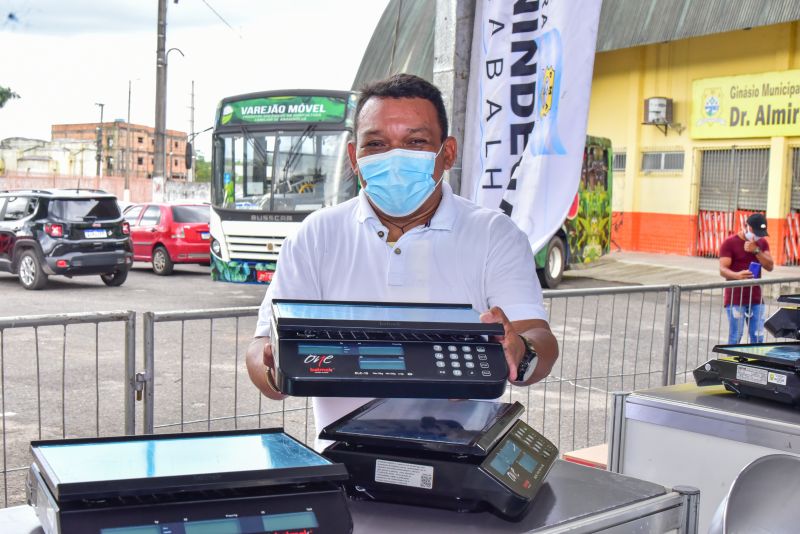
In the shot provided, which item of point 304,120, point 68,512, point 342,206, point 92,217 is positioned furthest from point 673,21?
point 68,512

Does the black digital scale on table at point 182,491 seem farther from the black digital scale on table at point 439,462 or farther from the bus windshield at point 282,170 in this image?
the bus windshield at point 282,170

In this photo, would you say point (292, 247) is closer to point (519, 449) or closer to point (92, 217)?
point (519, 449)

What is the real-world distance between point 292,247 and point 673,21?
70.2 feet

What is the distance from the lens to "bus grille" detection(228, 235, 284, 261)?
13.2m

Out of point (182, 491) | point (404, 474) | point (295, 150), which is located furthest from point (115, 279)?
point (182, 491)

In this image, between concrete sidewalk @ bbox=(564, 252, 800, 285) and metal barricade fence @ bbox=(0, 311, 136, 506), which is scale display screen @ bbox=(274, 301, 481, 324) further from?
concrete sidewalk @ bbox=(564, 252, 800, 285)

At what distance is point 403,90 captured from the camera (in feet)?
7.90

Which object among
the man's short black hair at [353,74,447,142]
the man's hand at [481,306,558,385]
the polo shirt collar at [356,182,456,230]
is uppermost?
the man's short black hair at [353,74,447,142]

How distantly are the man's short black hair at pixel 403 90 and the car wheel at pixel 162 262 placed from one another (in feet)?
56.5

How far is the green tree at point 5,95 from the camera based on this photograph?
26922mm

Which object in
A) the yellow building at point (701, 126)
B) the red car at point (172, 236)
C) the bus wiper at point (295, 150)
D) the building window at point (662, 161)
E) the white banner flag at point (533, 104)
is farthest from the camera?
the building window at point (662, 161)

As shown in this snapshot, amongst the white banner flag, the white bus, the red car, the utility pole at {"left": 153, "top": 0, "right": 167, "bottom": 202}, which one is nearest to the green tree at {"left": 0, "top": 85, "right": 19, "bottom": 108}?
the utility pole at {"left": 153, "top": 0, "right": 167, "bottom": 202}

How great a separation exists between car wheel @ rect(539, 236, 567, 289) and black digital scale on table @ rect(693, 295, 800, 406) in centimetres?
1425

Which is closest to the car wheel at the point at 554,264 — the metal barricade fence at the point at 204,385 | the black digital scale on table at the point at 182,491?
the metal barricade fence at the point at 204,385
